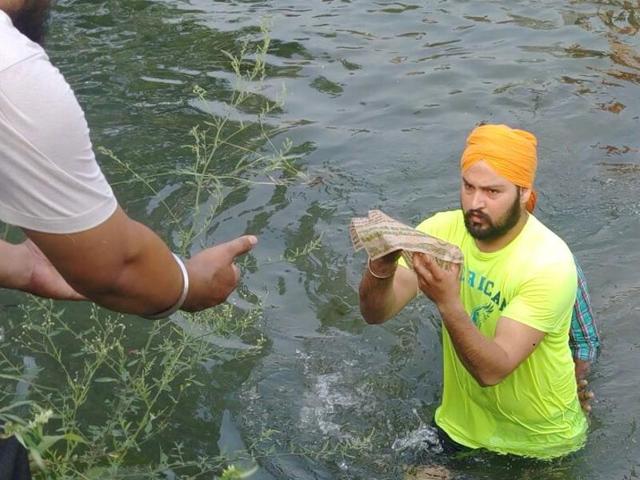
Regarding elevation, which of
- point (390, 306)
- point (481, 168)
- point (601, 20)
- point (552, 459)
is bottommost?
point (601, 20)

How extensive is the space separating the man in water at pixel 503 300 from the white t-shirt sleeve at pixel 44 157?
1.95 meters

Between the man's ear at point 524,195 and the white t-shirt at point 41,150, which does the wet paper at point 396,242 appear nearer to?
the man's ear at point 524,195

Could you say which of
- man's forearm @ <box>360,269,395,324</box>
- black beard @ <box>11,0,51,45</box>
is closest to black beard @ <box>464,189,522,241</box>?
man's forearm @ <box>360,269,395,324</box>

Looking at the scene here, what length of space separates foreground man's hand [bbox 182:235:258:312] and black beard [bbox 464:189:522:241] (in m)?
1.73

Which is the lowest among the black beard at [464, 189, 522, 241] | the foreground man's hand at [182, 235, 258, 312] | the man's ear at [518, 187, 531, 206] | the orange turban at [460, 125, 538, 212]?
the black beard at [464, 189, 522, 241]

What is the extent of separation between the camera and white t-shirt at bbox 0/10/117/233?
8.02 feet

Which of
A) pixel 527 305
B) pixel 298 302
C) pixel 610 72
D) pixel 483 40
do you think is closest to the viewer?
pixel 527 305

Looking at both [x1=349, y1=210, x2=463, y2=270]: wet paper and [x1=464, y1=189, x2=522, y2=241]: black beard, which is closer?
[x1=349, y1=210, x2=463, y2=270]: wet paper

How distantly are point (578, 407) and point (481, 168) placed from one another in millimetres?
1365

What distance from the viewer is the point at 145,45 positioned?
10859 millimetres

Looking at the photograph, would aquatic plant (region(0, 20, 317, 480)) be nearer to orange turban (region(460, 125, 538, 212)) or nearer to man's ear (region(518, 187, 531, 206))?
orange turban (region(460, 125, 538, 212))

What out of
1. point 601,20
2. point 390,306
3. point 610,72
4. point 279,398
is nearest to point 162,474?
point 279,398

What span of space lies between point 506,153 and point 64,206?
8.72ft

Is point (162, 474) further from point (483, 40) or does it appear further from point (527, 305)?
point (483, 40)
